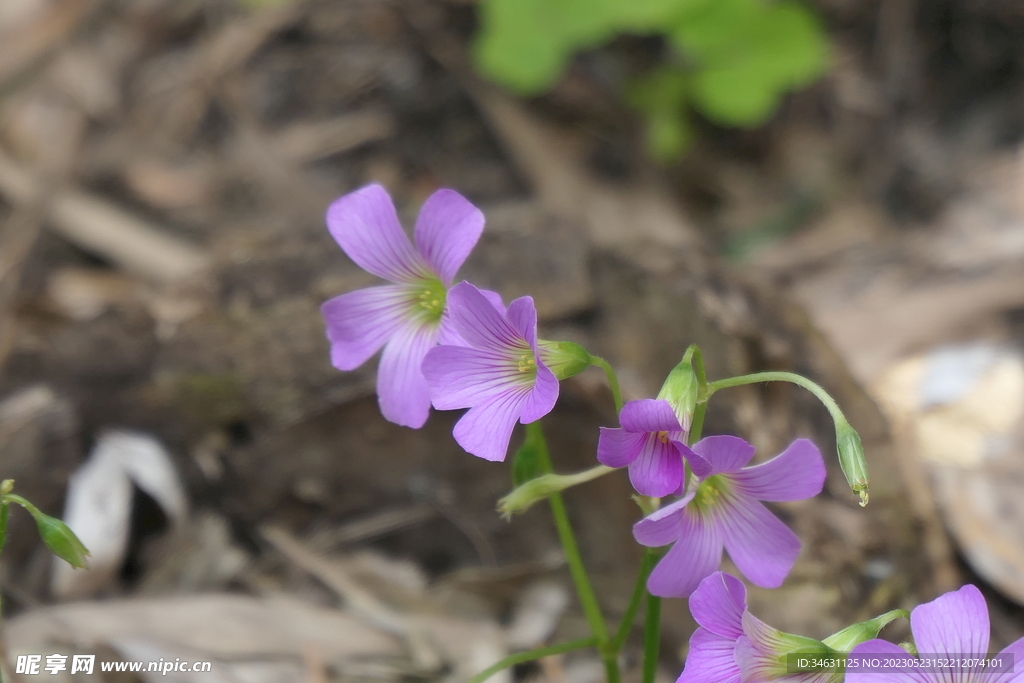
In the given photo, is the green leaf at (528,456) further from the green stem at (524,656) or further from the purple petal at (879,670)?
the purple petal at (879,670)

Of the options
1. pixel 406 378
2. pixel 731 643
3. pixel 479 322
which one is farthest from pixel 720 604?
pixel 406 378

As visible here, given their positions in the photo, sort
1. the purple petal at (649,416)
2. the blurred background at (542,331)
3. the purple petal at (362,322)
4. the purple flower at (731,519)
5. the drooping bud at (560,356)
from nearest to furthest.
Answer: the purple petal at (649,416)
the purple flower at (731,519)
the drooping bud at (560,356)
the purple petal at (362,322)
the blurred background at (542,331)

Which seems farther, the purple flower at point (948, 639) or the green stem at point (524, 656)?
the green stem at point (524, 656)

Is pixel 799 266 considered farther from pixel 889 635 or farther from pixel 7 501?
pixel 7 501

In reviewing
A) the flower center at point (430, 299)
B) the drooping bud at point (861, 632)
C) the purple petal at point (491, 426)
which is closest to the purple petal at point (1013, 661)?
the drooping bud at point (861, 632)

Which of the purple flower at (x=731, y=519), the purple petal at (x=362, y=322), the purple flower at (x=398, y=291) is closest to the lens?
the purple flower at (x=731, y=519)

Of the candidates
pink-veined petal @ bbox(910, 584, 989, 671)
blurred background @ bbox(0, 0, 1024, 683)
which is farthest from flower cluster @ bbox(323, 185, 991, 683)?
blurred background @ bbox(0, 0, 1024, 683)

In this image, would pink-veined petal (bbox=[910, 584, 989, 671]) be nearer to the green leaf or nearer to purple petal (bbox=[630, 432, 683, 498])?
purple petal (bbox=[630, 432, 683, 498])

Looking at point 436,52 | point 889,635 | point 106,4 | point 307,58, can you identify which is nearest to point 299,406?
point 889,635
